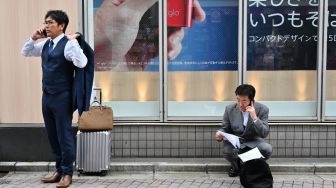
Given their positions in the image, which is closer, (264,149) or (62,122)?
(62,122)

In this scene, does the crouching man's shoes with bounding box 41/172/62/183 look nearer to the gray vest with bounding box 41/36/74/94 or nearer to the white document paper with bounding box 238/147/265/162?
the gray vest with bounding box 41/36/74/94

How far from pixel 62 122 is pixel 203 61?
7.71ft

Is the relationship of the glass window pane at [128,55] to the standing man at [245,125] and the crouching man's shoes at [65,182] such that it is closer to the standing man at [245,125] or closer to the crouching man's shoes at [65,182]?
the standing man at [245,125]

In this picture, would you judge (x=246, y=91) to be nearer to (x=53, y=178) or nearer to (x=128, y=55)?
(x=128, y=55)

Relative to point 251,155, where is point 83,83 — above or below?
above

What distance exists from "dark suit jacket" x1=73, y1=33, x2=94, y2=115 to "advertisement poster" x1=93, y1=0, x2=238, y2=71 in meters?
1.21

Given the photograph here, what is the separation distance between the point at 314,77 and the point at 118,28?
2863 mm

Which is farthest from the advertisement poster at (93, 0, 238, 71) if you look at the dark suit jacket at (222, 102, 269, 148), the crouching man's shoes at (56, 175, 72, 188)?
the crouching man's shoes at (56, 175, 72, 188)

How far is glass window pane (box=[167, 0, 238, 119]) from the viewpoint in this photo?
722cm

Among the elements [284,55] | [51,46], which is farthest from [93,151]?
[284,55]

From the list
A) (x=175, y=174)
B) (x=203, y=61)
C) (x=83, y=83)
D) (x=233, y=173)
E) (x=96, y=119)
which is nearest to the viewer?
(x=83, y=83)

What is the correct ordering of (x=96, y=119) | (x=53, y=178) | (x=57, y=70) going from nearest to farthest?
(x=57, y=70)
(x=53, y=178)
(x=96, y=119)

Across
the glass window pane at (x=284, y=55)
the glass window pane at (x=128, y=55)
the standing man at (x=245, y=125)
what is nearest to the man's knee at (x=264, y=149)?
the standing man at (x=245, y=125)

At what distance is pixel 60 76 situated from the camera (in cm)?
588
